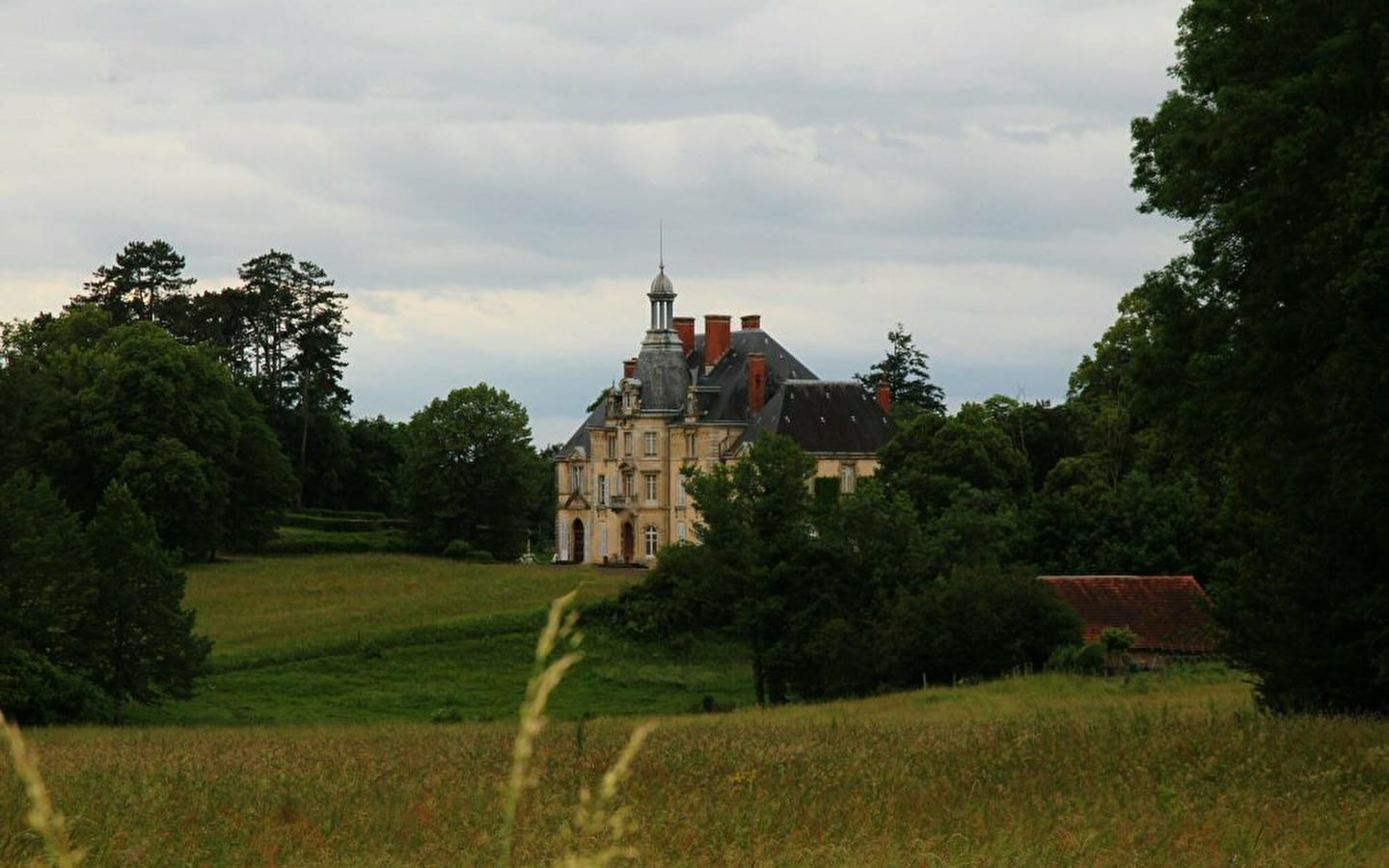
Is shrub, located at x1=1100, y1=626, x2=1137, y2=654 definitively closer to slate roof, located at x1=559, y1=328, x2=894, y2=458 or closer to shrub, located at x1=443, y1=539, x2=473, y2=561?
slate roof, located at x1=559, y1=328, x2=894, y2=458

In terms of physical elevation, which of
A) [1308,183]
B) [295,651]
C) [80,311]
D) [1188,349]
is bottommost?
[295,651]

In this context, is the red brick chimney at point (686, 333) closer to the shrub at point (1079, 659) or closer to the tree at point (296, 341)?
the tree at point (296, 341)

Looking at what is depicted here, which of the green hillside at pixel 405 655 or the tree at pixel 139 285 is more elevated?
the tree at pixel 139 285

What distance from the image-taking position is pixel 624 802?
15.4m

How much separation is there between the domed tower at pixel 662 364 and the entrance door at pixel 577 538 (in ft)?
26.6

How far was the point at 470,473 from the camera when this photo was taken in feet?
349

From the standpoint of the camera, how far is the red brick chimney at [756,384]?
10212 centimetres

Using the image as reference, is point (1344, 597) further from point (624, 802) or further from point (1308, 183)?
point (624, 802)

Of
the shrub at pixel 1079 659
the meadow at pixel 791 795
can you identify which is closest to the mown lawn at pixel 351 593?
the shrub at pixel 1079 659

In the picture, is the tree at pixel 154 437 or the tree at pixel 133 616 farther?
the tree at pixel 154 437

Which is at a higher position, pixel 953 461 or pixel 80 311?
pixel 80 311

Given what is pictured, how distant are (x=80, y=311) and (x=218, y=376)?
18695 millimetres

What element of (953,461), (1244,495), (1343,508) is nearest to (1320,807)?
(1343,508)

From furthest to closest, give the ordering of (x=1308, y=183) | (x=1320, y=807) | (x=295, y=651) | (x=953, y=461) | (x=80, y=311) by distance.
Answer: (x=80, y=311)
(x=953, y=461)
(x=295, y=651)
(x=1308, y=183)
(x=1320, y=807)
